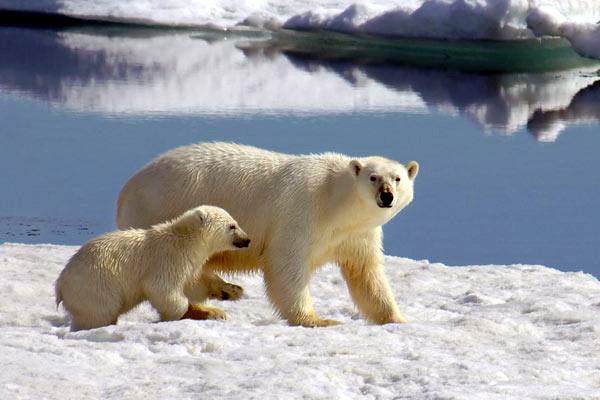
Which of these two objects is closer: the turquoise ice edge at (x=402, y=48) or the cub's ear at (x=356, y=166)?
the cub's ear at (x=356, y=166)

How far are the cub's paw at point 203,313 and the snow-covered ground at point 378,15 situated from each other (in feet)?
36.4

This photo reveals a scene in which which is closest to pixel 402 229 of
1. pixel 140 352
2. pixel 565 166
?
pixel 565 166

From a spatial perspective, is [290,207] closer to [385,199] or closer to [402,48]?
[385,199]

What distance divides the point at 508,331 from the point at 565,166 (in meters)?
6.94

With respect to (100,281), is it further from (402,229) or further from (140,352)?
(402,229)

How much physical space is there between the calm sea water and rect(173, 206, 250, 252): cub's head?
3562 millimetres

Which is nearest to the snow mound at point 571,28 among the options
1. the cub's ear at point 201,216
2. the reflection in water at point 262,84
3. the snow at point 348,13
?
the snow at point 348,13

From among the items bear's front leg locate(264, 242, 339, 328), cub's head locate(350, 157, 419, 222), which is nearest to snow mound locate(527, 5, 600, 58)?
cub's head locate(350, 157, 419, 222)

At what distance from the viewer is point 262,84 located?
16859 mm

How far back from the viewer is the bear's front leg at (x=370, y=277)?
6957 millimetres

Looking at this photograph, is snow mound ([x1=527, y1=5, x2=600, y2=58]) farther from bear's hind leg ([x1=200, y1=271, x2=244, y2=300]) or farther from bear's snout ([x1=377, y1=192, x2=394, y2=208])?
bear's snout ([x1=377, y1=192, x2=394, y2=208])

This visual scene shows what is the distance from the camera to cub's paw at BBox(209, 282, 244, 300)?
6.92m

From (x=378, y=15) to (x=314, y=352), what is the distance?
14.1 m

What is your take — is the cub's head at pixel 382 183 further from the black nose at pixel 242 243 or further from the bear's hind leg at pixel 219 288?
the bear's hind leg at pixel 219 288
